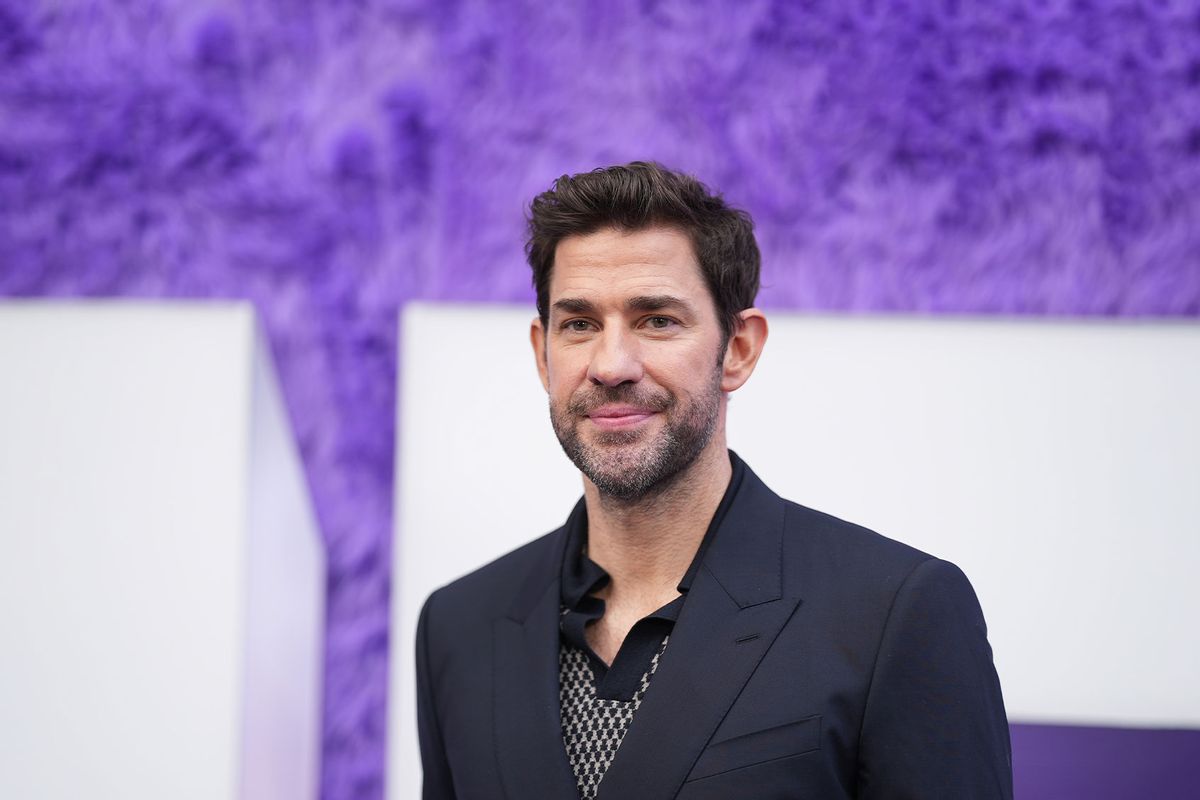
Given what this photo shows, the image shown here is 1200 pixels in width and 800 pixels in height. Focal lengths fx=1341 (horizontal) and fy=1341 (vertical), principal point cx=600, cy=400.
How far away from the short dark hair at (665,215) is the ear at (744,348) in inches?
0.7

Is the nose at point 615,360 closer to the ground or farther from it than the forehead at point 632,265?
closer to the ground

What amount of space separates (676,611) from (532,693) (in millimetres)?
194

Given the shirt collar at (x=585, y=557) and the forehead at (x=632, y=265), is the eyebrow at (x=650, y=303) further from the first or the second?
the shirt collar at (x=585, y=557)

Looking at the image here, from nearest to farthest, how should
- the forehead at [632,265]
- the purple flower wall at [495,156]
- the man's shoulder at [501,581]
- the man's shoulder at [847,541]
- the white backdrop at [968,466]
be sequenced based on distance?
the man's shoulder at [847,541], the forehead at [632,265], the man's shoulder at [501,581], the white backdrop at [968,466], the purple flower wall at [495,156]

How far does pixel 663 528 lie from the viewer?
5.23 feet

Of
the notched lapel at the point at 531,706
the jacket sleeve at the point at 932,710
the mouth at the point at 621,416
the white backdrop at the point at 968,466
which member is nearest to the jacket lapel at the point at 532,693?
the notched lapel at the point at 531,706

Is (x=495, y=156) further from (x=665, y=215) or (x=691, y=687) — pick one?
(x=691, y=687)

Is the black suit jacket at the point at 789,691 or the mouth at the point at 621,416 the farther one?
the mouth at the point at 621,416

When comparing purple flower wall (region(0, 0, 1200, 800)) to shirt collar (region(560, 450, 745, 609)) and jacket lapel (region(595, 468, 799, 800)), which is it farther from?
jacket lapel (region(595, 468, 799, 800))

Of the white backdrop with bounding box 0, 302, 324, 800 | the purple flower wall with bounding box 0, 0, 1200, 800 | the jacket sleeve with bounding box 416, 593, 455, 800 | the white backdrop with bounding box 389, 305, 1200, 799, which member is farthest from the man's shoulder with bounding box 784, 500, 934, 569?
the purple flower wall with bounding box 0, 0, 1200, 800

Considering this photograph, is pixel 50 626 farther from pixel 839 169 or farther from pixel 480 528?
pixel 839 169

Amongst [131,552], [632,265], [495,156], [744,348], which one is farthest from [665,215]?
[495,156]

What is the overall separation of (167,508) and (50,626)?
0.69 ft

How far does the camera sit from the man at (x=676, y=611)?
1.40m
